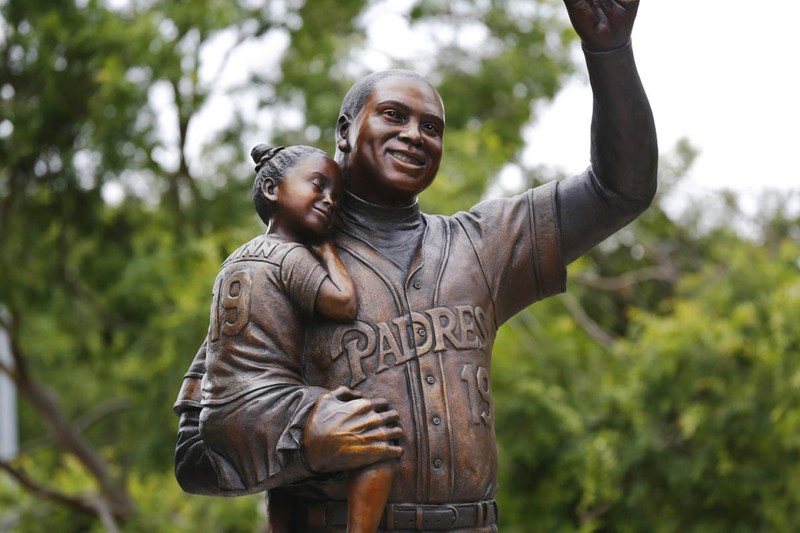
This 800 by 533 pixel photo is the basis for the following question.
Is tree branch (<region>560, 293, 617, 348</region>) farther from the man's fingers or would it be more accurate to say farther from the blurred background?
the man's fingers

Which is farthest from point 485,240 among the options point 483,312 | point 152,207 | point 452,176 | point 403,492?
point 152,207

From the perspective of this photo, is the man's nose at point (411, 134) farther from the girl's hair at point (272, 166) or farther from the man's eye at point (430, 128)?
the girl's hair at point (272, 166)

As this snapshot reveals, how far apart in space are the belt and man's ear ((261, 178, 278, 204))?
2.73 ft

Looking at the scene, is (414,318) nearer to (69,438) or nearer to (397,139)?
(397,139)

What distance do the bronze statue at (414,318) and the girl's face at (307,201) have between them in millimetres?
135

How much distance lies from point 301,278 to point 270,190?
0.30m

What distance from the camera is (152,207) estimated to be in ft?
45.1

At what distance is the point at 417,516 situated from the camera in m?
3.29

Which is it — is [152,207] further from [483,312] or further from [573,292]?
[483,312]

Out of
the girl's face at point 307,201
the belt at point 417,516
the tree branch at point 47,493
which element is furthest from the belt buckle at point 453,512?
the tree branch at point 47,493

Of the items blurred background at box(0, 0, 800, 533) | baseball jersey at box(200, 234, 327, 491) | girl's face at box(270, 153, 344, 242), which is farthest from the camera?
blurred background at box(0, 0, 800, 533)

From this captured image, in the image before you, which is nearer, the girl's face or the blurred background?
the girl's face

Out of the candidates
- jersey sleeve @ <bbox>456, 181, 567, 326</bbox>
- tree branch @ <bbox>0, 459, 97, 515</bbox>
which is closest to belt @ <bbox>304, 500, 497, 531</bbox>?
jersey sleeve @ <bbox>456, 181, 567, 326</bbox>

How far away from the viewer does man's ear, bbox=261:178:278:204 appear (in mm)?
3471
